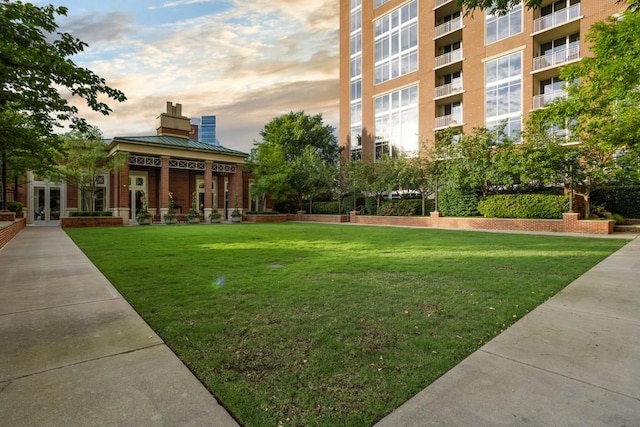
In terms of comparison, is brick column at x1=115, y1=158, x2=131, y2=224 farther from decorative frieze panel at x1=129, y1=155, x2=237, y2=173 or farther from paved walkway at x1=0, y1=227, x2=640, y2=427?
paved walkway at x1=0, y1=227, x2=640, y2=427

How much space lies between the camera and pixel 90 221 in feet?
73.8

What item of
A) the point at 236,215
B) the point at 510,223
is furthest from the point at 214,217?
the point at 510,223

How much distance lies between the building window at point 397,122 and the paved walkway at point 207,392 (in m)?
29.2

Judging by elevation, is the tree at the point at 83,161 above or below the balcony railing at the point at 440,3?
below

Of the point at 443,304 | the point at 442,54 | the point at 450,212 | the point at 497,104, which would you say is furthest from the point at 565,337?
the point at 442,54

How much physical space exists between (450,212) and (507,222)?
159 inches

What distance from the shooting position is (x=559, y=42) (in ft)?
84.2

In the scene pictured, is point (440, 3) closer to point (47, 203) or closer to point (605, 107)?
point (605, 107)

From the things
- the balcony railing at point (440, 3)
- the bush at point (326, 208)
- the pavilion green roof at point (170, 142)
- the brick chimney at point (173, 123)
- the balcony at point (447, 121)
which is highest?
the balcony railing at point (440, 3)

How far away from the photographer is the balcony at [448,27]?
97.9 feet

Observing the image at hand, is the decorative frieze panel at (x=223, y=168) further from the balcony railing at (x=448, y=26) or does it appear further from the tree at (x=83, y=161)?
the balcony railing at (x=448, y=26)

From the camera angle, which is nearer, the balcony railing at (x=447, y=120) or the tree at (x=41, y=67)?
the tree at (x=41, y=67)

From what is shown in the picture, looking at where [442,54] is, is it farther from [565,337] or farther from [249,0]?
[565,337]

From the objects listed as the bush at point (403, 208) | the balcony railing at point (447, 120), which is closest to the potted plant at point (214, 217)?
the bush at point (403, 208)
